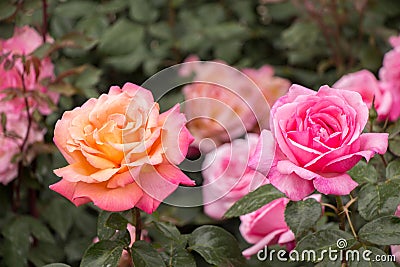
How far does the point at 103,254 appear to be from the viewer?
77cm

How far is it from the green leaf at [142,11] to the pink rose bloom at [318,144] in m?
0.78

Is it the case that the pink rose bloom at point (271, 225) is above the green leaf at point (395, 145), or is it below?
below

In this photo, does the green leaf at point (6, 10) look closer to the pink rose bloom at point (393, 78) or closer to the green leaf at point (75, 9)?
the green leaf at point (75, 9)

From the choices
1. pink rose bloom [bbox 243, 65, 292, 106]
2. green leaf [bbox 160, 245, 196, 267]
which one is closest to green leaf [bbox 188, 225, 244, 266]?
green leaf [bbox 160, 245, 196, 267]

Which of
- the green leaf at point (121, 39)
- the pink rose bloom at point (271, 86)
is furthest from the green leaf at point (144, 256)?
the green leaf at point (121, 39)

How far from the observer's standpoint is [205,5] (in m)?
1.64

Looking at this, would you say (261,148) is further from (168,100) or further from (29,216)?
(168,100)

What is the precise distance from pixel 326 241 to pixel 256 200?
0.39 ft

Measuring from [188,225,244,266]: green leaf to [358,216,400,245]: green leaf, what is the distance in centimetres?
15

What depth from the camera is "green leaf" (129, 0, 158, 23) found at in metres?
1.50

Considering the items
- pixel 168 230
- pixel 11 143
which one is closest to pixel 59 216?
pixel 11 143

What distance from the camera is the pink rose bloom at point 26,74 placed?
108 centimetres

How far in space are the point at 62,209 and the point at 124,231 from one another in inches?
15.4

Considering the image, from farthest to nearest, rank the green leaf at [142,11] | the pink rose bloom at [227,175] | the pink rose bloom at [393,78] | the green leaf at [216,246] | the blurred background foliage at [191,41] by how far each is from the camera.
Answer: the green leaf at [142,11], the blurred background foliage at [191,41], the pink rose bloom at [393,78], the pink rose bloom at [227,175], the green leaf at [216,246]
